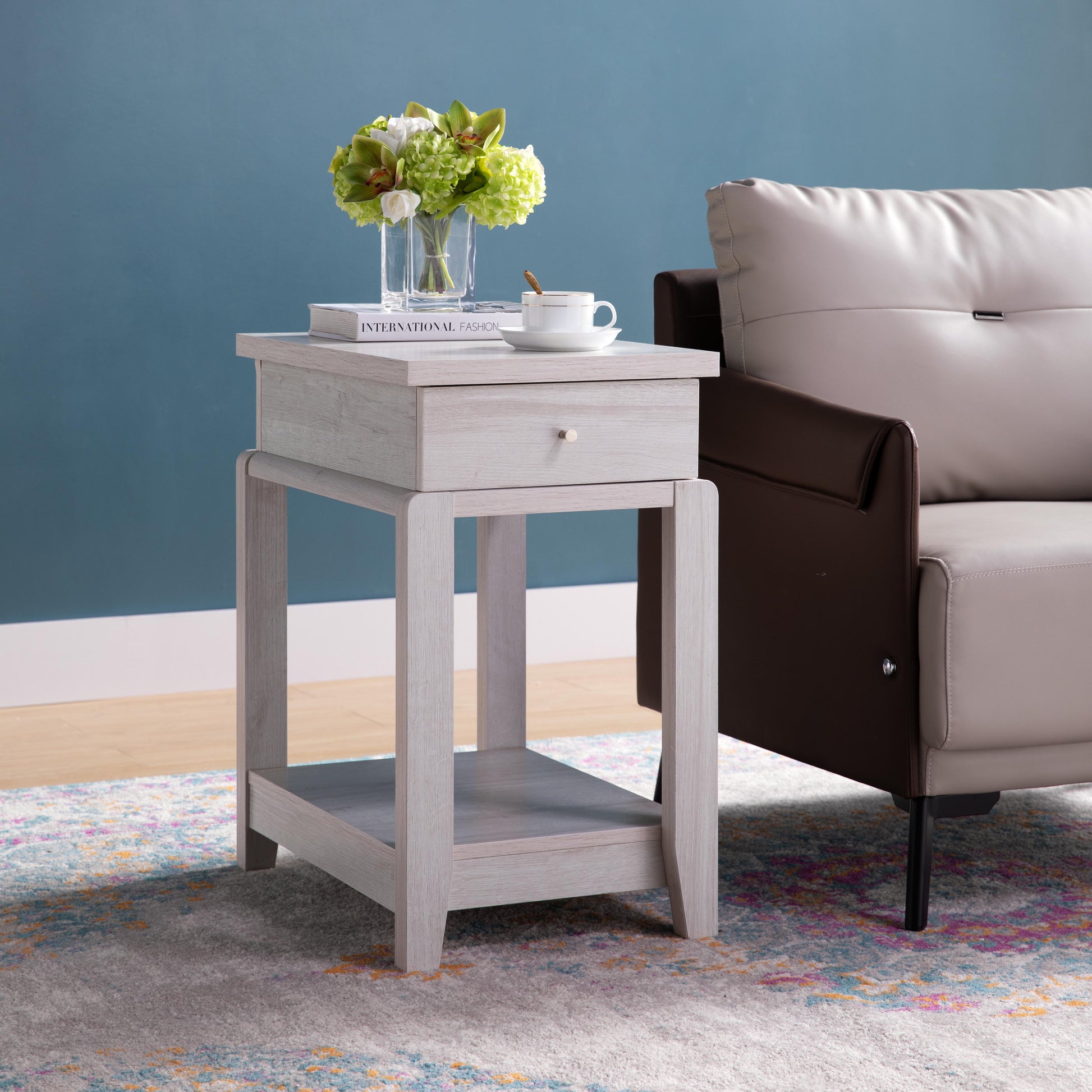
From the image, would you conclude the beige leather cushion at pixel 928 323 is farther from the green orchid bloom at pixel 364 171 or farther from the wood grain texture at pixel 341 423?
the wood grain texture at pixel 341 423

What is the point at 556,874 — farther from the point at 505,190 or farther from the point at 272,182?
the point at 272,182

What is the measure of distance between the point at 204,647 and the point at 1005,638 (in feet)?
5.75

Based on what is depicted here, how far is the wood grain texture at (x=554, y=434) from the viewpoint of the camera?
Result: 166cm

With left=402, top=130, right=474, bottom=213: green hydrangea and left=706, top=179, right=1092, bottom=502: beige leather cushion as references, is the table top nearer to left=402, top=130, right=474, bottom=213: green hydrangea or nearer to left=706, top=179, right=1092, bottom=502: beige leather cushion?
left=402, top=130, right=474, bottom=213: green hydrangea

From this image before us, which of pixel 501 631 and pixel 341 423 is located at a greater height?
pixel 341 423

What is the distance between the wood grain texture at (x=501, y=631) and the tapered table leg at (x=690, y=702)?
389 millimetres

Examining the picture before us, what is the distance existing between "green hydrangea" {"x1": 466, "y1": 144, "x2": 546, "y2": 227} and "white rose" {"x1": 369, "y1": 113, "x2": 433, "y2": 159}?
3.3 inches

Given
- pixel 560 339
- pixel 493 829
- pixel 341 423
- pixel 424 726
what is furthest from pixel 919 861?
pixel 341 423

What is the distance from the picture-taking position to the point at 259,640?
2.05m

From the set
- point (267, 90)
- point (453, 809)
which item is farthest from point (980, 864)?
Answer: point (267, 90)

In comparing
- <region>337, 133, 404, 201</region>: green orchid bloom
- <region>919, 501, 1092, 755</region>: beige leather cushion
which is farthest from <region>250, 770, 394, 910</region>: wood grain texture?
<region>337, 133, 404, 201</region>: green orchid bloom

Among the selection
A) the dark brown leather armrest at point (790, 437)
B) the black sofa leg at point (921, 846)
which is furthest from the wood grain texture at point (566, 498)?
the black sofa leg at point (921, 846)

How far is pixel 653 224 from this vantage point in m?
3.45

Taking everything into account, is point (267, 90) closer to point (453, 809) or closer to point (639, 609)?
point (639, 609)
